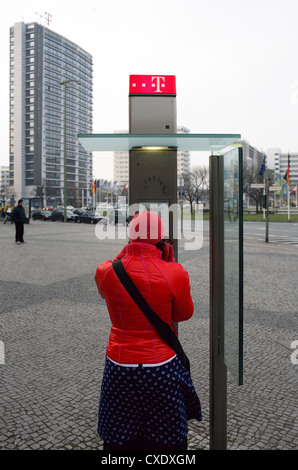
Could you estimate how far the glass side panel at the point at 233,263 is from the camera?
212 cm

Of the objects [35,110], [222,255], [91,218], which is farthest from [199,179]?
[35,110]

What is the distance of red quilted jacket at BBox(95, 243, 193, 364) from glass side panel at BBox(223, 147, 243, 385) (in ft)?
0.91

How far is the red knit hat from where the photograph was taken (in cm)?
212

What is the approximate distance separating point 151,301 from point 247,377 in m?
2.57

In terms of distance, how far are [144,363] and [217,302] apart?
57cm

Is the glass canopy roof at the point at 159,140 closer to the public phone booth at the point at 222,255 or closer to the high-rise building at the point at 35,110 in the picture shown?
the public phone booth at the point at 222,255

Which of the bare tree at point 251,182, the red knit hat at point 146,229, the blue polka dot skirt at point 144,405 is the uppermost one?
the bare tree at point 251,182

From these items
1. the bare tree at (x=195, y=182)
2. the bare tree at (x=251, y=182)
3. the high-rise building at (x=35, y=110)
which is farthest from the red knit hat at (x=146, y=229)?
the high-rise building at (x=35, y=110)

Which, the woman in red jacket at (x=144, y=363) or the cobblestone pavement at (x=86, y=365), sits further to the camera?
the cobblestone pavement at (x=86, y=365)

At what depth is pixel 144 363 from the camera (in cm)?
205

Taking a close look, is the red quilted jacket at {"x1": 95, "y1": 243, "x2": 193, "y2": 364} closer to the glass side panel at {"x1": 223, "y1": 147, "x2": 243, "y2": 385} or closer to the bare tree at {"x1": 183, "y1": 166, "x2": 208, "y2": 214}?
the glass side panel at {"x1": 223, "y1": 147, "x2": 243, "y2": 385}

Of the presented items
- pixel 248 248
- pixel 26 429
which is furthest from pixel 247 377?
pixel 248 248

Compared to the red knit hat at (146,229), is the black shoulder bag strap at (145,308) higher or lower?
lower
